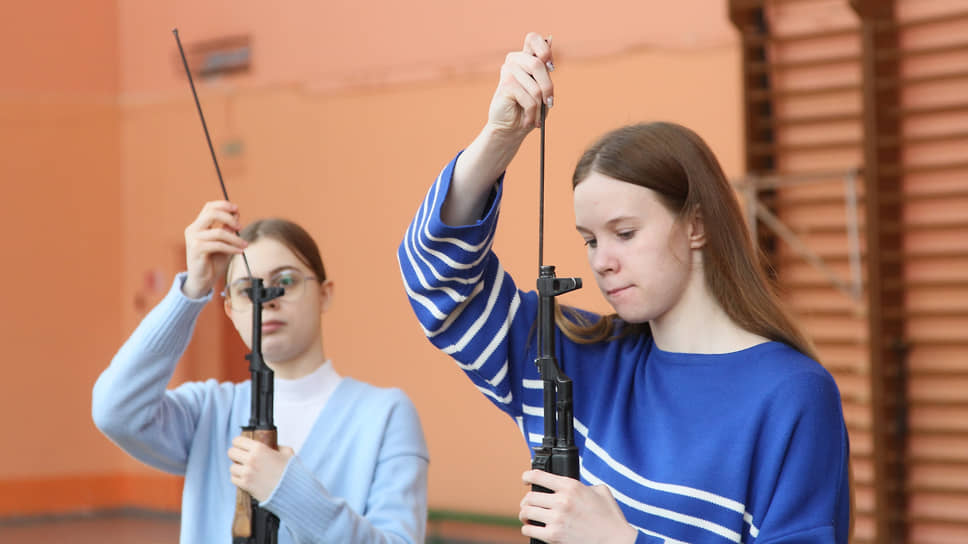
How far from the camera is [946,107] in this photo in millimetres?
3471

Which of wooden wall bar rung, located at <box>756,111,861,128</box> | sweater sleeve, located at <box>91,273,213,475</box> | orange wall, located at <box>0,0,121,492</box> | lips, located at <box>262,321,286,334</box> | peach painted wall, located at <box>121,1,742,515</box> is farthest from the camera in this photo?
orange wall, located at <box>0,0,121,492</box>

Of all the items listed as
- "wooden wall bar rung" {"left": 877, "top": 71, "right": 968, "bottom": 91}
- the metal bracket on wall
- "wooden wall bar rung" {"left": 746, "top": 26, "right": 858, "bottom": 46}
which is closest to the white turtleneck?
the metal bracket on wall

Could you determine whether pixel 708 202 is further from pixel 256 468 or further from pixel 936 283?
pixel 936 283

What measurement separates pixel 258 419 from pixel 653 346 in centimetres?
48

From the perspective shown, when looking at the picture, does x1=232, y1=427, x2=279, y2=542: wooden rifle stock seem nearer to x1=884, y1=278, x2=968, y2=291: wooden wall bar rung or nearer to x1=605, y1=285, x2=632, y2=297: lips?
x1=605, y1=285, x2=632, y2=297: lips

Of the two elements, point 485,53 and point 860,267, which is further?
point 485,53

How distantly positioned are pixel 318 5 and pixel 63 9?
5.95 ft

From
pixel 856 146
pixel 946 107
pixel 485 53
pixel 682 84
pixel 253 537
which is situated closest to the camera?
pixel 253 537

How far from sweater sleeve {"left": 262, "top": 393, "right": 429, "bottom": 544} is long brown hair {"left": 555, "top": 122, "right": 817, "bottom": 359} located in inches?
20.7

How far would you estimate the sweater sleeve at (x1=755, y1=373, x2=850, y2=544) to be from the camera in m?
0.96

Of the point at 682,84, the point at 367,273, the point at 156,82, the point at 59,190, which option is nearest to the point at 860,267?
the point at 682,84

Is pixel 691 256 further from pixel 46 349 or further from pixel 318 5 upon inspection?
pixel 46 349

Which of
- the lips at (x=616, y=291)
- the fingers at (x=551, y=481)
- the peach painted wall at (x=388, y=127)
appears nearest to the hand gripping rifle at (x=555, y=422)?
the fingers at (x=551, y=481)

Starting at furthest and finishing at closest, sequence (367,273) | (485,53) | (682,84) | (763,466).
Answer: (367,273) < (485,53) < (682,84) < (763,466)
